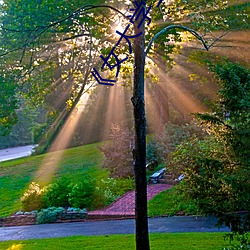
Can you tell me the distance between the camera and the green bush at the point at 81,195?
1109 cm

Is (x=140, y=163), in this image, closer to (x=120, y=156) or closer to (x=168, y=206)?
(x=168, y=206)

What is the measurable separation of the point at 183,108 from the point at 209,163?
20.9m

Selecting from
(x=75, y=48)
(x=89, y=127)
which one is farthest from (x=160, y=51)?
(x=89, y=127)

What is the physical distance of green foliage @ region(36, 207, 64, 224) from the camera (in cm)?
1045

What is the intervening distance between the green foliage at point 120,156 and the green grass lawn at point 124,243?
661 centimetres

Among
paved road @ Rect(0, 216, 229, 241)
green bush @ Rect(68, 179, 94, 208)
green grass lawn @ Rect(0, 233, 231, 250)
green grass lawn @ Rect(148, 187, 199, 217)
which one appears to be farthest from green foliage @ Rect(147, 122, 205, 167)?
green grass lawn @ Rect(0, 233, 231, 250)

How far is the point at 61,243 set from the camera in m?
7.59

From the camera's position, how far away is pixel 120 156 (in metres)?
14.9

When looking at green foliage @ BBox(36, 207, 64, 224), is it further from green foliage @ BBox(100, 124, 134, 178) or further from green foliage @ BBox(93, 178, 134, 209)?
green foliage @ BBox(100, 124, 134, 178)

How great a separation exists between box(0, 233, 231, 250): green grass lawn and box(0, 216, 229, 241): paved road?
1.78 ft

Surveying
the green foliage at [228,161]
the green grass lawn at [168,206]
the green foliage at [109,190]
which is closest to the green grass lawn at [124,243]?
the green grass lawn at [168,206]

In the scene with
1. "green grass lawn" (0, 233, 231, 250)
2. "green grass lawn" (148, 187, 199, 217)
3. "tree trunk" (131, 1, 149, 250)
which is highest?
"tree trunk" (131, 1, 149, 250)

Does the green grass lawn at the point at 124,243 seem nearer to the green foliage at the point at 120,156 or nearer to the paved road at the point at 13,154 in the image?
the green foliage at the point at 120,156

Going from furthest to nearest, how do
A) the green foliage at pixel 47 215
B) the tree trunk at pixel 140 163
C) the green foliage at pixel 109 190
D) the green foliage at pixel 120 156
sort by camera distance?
1. the green foliage at pixel 120 156
2. the green foliage at pixel 109 190
3. the green foliage at pixel 47 215
4. the tree trunk at pixel 140 163
